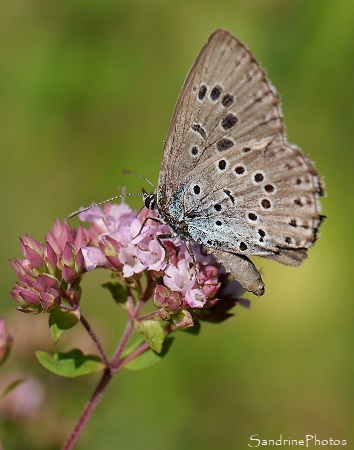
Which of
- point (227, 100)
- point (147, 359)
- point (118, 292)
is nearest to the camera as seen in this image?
point (227, 100)

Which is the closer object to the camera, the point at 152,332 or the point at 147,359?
the point at 152,332

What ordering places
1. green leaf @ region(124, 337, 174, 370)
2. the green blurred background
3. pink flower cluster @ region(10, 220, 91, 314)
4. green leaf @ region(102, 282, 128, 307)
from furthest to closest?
the green blurred background < green leaf @ region(102, 282, 128, 307) < green leaf @ region(124, 337, 174, 370) < pink flower cluster @ region(10, 220, 91, 314)

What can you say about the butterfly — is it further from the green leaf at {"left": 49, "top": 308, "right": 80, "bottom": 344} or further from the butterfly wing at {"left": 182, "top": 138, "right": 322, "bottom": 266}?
the green leaf at {"left": 49, "top": 308, "right": 80, "bottom": 344}

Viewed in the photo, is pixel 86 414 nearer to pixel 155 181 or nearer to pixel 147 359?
pixel 147 359

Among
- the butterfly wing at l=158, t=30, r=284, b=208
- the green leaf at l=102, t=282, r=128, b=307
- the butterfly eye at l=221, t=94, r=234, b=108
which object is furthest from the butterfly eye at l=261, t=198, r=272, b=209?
the green leaf at l=102, t=282, r=128, b=307

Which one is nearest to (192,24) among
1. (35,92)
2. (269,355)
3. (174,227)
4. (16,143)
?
(35,92)

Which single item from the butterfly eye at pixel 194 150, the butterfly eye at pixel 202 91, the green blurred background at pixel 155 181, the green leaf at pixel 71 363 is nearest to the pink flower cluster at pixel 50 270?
the green leaf at pixel 71 363

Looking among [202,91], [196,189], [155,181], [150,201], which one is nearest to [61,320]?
[150,201]
